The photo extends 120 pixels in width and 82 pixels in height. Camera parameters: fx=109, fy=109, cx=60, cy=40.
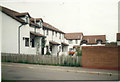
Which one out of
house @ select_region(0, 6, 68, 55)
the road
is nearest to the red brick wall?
the road

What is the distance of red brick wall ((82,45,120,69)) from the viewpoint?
412 inches

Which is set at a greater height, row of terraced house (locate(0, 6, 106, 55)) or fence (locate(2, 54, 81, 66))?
row of terraced house (locate(0, 6, 106, 55))

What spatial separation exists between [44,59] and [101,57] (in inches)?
249

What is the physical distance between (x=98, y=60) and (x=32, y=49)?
38.1 feet

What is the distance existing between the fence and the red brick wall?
1.00m

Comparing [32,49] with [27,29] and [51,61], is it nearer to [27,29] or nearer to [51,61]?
[27,29]

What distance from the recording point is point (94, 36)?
39.3 meters

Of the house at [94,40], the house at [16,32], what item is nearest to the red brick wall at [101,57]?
the house at [16,32]

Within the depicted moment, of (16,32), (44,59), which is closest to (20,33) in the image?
(16,32)

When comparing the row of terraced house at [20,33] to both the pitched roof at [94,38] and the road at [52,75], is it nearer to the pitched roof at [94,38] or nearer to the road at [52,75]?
the road at [52,75]

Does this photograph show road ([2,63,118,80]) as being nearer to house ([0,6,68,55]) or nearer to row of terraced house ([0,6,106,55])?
house ([0,6,68,55])

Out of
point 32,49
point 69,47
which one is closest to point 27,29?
point 32,49

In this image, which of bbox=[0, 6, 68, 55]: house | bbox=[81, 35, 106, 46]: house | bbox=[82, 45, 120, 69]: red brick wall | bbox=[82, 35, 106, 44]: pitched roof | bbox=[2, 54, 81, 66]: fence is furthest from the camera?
bbox=[82, 35, 106, 44]: pitched roof

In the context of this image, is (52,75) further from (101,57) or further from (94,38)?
(94,38)
